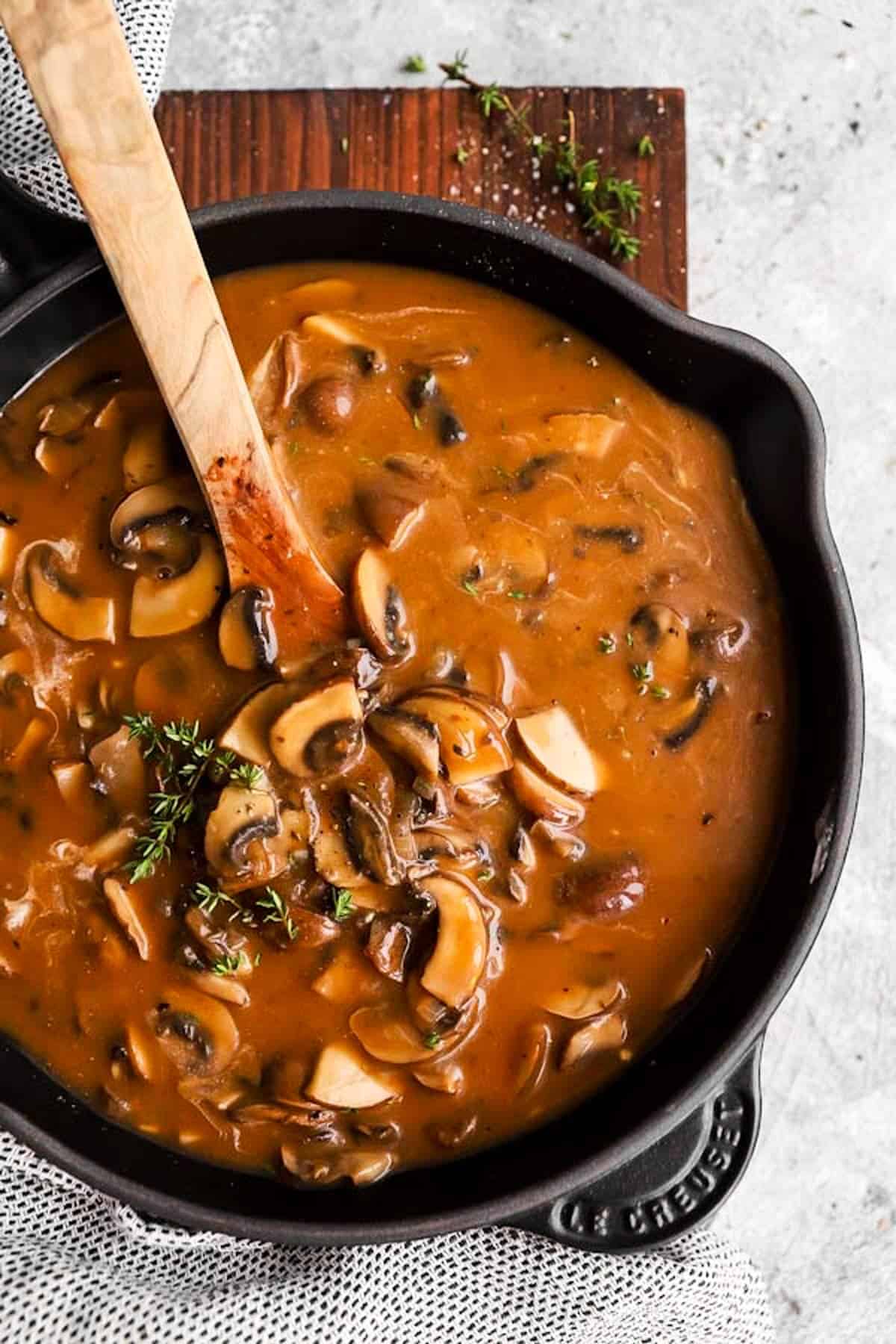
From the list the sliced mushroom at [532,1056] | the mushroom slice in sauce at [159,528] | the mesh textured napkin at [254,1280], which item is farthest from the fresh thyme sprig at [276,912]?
the mesh textured napkin at [254,1280]

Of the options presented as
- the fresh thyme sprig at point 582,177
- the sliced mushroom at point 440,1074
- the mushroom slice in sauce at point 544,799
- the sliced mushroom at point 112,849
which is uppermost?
the fresh thyme sprig at point 582,177

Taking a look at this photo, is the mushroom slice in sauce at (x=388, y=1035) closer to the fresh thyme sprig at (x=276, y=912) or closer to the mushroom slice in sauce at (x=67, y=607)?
the fresh thyme sprig at (x=276, y=912)

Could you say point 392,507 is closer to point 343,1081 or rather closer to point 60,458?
point 60,458

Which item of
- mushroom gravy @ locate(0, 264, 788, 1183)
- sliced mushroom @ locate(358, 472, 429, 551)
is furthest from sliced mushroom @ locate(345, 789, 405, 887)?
sliced mushroom @ locate(358, 472, 429, 551)

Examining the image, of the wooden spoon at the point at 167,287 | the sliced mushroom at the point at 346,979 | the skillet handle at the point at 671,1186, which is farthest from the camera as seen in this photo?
the skillet handle at the point at 671,1186

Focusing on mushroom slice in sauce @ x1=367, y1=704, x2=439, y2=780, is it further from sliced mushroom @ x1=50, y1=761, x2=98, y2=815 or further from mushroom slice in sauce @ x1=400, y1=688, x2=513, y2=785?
sliced mushroom @ x1=50, y1=761, x2=98, y2=815

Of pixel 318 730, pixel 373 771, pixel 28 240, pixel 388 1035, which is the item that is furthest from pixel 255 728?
pixel 28 240

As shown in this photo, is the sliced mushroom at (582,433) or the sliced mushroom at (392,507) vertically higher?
the sliced mushroom at (582,433)
